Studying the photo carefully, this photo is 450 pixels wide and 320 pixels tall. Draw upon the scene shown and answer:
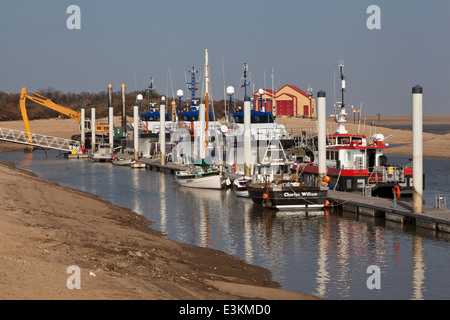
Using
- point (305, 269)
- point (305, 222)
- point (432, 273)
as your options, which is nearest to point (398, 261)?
point (432, 273)

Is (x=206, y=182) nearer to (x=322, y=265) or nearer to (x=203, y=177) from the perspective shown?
(x=203, y=177)

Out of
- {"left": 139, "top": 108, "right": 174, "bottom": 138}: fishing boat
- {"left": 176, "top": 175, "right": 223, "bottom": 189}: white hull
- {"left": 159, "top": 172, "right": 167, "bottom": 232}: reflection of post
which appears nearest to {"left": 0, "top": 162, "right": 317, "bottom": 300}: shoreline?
{"left": 159, "top": 172, "right": 167, "bottom": 232}: reflection of post

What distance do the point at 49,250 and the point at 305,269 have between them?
962 cm

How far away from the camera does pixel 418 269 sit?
24797 millimetres

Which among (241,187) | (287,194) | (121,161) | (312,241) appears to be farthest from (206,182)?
(121,161)

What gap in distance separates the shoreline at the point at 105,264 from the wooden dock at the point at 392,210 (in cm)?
1094

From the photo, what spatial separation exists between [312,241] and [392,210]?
6597 mm

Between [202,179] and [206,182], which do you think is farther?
[202,179]

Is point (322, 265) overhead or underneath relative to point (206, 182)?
underneath

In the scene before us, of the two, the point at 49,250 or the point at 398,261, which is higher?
the point at 49,250

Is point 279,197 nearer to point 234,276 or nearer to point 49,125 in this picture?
point 234,276

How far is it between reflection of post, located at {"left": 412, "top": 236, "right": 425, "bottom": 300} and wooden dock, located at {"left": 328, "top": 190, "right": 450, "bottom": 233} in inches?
60.0

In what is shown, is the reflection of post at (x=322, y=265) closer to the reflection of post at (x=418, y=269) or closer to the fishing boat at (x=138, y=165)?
the reflection of post at (x=418, y=269)
